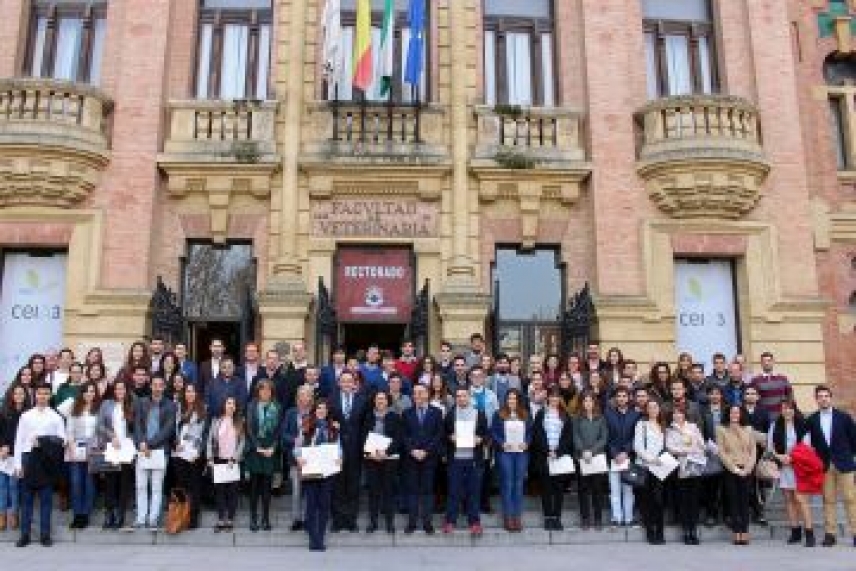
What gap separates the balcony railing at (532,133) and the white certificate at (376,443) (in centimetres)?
655

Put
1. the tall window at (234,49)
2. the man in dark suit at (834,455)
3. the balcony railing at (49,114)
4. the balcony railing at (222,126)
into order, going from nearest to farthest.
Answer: the man in dark suit at (834,455) < the balcony railing at (49,114) < the balcony railing at (222,126) < the tall window at (234,49)

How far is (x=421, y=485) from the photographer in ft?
32.6

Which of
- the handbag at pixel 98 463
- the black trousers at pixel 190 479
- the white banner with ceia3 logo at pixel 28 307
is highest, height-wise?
the white banner with ceia3 logo at pixel 28 307

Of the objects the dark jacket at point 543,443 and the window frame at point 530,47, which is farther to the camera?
the window frame at point 530,47

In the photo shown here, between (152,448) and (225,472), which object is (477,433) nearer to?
(225,472)

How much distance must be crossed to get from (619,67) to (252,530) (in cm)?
1044

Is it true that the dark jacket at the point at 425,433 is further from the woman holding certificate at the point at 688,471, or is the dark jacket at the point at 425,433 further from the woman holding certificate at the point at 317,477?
the woman holding certificate at the point at 688,471

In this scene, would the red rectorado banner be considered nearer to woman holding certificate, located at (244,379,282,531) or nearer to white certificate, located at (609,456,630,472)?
woman holding certificate, located at (244,379,282,531)

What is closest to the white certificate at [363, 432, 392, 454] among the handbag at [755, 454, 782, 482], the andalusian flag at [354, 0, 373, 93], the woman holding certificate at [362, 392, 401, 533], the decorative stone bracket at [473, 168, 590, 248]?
the woman holding certificate at [362, 392, 401, 533]

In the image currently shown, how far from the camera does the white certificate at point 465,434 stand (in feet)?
32.2

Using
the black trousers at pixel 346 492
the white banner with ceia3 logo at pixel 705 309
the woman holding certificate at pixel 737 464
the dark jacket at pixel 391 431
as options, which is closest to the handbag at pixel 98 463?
the black trousers at pixel 346 492

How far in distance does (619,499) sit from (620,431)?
849 millimetres

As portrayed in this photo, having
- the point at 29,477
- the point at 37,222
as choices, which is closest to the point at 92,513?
the point at 29,477

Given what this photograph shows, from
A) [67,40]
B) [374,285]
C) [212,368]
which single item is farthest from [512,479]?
[67,40]
